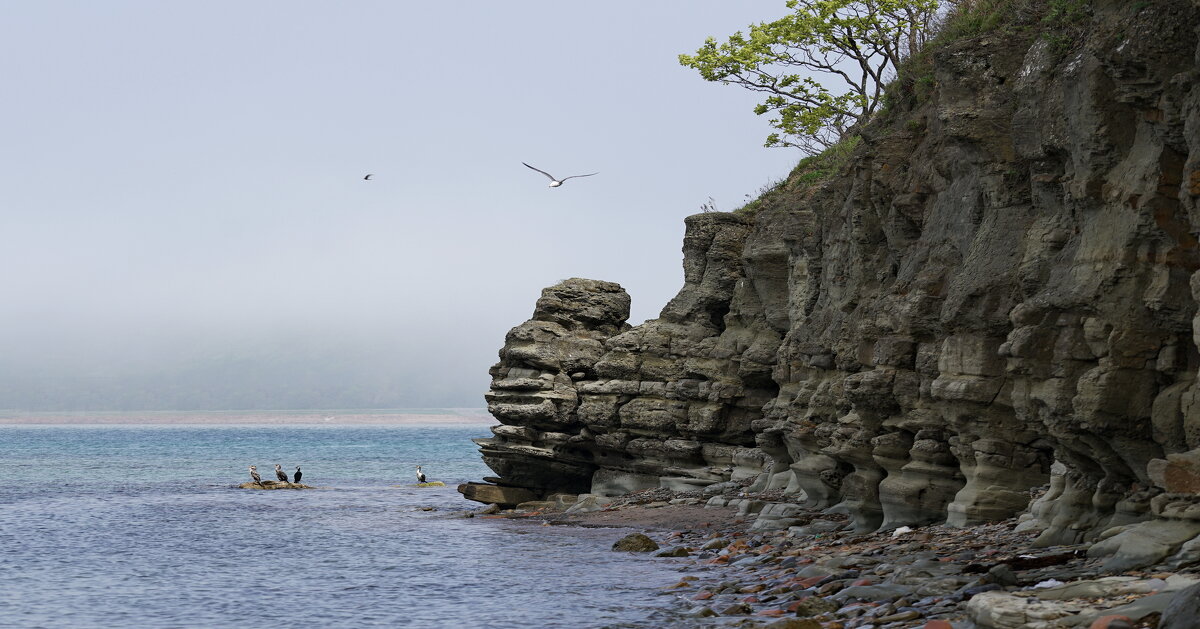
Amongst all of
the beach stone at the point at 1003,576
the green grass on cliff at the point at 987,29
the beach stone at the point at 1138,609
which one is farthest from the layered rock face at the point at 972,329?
the beach stone at the point at 1138,609

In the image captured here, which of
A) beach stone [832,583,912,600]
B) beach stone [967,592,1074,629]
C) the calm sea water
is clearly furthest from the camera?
the calm sea water

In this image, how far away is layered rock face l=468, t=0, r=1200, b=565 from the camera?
16.1 meters

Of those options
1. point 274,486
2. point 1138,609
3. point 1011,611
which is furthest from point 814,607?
point 274,486

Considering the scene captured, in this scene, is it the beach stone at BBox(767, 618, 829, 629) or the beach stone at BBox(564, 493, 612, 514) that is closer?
the beach stone at BBox(767, 618, 829, 629)

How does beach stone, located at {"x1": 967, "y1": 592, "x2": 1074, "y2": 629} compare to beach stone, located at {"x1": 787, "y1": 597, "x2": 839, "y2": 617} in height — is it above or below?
above

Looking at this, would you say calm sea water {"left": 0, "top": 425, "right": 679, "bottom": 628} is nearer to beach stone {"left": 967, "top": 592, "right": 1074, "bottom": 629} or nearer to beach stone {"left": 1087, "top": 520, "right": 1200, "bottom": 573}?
beach stone {"left": 967, "top": 592, "right": 1074, "bottom": 629}

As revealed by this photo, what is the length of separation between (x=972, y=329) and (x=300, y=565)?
16.2 metres

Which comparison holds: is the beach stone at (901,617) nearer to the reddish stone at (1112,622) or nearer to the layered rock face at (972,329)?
the layered rock face at (972,329)

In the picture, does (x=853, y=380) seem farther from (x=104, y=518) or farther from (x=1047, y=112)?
(x=104, y=518)

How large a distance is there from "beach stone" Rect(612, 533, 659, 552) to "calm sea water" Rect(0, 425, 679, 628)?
0.48 meters

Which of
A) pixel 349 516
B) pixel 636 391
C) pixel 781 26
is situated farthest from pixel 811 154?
pixel 349 516

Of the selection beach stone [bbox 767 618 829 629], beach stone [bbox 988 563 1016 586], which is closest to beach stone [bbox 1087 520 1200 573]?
beach stone [bbox 988 563 1016 586]

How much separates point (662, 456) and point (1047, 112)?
2134cm

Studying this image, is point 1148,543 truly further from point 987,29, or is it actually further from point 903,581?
point 987,29
